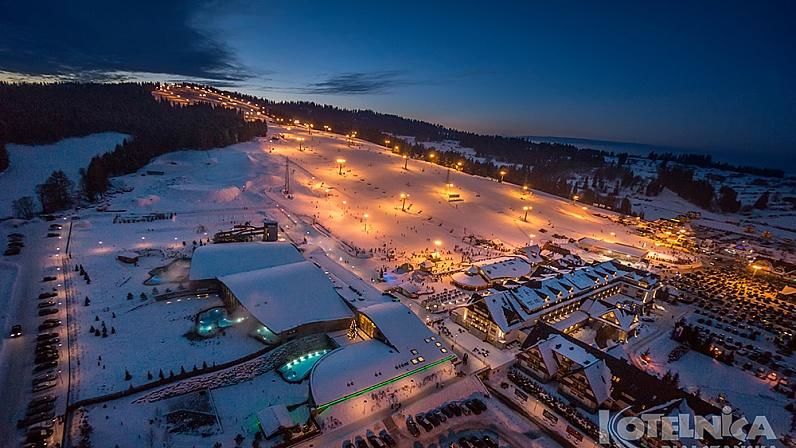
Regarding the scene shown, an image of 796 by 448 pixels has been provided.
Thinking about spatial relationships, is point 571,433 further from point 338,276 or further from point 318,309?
point 338,276

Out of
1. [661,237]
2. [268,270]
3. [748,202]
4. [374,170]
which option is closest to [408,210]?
[374,170]

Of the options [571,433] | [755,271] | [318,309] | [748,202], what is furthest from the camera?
[748,202]

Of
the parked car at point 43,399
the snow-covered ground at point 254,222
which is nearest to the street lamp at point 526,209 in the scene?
the snow-covered ground at point 254,222

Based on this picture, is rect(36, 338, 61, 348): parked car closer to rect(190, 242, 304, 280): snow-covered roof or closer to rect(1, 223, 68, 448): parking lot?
rect(1, 223, 68, 448): parking lot

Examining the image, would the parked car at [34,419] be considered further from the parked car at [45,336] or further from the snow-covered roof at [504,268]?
the snow-covered roof at [504,268]

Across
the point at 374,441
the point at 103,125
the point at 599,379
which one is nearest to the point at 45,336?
the point at 374,441
